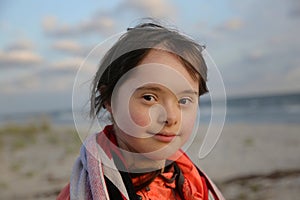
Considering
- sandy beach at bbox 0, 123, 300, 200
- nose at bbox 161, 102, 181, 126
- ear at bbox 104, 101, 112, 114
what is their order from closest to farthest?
nose at bbox 161, 102, 181, 126 → ear at bbox 104, 101, 112, 114 → sandy beach at bbox 0, 123, 300, 200

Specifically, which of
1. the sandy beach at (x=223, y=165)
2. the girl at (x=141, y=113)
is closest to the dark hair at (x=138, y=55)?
the girl at (x=141, y=113)

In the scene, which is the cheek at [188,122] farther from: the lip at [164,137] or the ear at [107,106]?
the ear at [107,106]

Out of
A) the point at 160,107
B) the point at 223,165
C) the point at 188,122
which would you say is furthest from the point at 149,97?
the point at 223,165

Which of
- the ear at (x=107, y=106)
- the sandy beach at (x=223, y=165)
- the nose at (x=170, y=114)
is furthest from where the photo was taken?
the sandy beach at (x=223, y=165)

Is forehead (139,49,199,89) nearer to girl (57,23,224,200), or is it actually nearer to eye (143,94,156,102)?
girl (57,23,224,200)

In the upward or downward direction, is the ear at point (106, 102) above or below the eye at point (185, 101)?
above

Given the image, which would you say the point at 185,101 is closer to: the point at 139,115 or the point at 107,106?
the point at 139,115

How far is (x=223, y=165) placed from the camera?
5.31 metres

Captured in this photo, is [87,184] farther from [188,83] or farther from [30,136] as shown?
[30,136]

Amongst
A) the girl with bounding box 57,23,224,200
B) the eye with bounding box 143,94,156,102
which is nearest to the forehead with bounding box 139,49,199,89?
the girl with bounding box 57,23,224,200

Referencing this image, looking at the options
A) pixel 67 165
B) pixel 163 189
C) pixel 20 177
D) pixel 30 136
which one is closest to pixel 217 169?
pixel 67 165

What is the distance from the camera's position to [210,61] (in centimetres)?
125

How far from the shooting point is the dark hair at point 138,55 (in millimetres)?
1231

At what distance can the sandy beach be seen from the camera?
4172 mm
